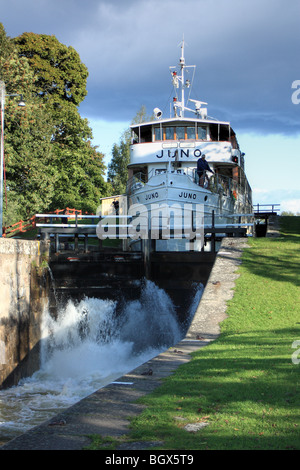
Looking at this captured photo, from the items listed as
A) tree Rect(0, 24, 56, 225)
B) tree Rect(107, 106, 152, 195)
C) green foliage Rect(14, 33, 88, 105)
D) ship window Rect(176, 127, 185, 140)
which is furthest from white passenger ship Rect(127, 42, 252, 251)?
tree Rect(107, 106, 152, 195)

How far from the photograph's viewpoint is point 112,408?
5578 mm

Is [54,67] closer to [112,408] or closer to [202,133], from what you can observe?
[202,133]

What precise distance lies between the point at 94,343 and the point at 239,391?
11.6m

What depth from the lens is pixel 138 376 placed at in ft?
23.1

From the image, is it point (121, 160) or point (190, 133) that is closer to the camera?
point (190, 133)

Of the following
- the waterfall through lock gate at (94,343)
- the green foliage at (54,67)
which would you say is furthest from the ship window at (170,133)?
the green foliage at (54,67)

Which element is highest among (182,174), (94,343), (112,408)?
(182,174)

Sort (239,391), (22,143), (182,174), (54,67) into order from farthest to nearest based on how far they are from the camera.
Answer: (54,67) → (22,143) → (182,174) → (239,391)

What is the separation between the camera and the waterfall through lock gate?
530 inches

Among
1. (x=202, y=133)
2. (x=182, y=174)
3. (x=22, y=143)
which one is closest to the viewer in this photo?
(x=182, y=174)

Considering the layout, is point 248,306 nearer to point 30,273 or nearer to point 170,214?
point 30,273

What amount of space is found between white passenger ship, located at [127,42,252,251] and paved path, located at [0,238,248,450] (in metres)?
8.92

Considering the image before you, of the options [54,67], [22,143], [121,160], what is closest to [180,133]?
[22,143]
